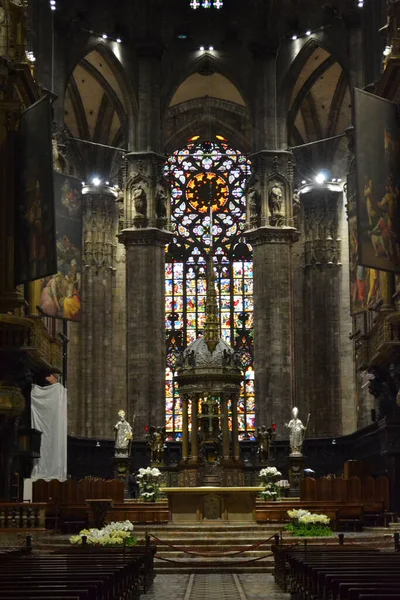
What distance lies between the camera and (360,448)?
4253 cm

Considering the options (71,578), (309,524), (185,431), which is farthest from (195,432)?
(71,578)

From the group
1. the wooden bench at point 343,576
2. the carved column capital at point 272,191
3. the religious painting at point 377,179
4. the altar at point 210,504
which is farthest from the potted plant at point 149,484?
the wooden bench at point 343,576

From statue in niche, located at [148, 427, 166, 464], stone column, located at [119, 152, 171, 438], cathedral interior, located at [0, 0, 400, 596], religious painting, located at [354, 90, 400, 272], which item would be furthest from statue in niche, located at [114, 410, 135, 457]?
religious painting, located at [354, 90, 400, 272]

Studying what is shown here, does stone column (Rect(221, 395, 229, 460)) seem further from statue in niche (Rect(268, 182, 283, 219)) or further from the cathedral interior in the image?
statue in niche (Rect(268, 182, 283, 219))

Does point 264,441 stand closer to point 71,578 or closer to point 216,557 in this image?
point 216,557

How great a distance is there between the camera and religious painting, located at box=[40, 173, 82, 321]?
120 ft

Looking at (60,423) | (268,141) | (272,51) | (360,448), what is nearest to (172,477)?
Answer: (60,423)

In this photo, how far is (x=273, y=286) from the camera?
4566cm

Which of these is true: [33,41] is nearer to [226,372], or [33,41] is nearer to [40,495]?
[226,372]

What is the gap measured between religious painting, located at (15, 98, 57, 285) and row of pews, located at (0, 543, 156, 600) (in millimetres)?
13629

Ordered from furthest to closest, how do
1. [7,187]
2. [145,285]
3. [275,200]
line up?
[275,200]
[145,285]
[7,187]

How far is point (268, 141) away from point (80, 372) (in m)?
12.7

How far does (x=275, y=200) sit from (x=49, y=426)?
48.8 feet

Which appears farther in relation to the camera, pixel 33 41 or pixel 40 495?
pixel 33 41
